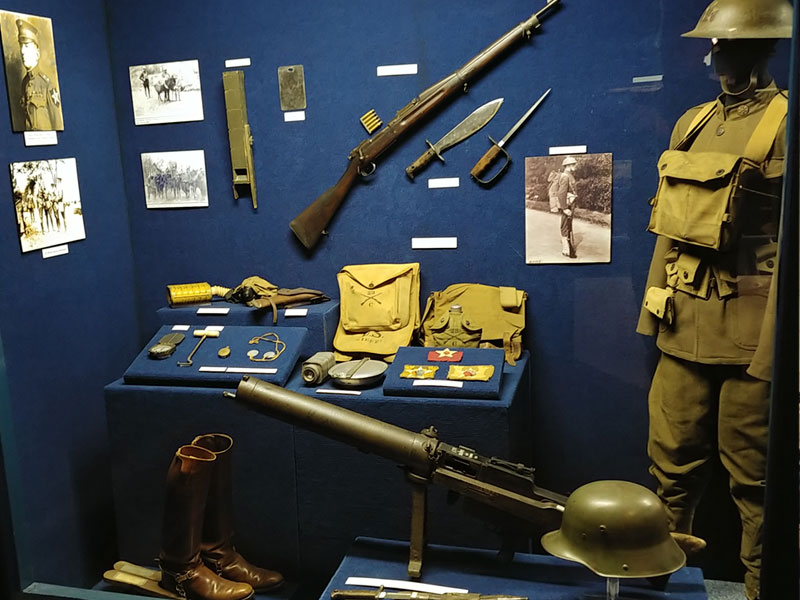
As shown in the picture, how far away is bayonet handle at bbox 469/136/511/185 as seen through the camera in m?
3.79

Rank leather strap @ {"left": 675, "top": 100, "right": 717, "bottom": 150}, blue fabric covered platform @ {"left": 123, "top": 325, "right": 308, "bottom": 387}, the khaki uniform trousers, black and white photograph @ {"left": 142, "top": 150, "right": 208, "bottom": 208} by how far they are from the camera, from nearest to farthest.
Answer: the khaki uniform trousers
leather strap @ {"left": 675, "top": 100, "right": 717, "bottom": 150}
blue fabric covered platform @ {"left": 123, "top": 325, "right": 308, "bottom": 387}
black and white photograph @ {"left": 142, "top": 150, "right": 208, "bottom": 208}

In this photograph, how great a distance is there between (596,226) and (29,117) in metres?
2.60

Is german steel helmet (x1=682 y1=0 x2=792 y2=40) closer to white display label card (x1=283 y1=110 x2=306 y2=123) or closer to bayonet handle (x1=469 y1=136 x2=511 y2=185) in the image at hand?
bayonet handle (x1=469 y1=136 x2=511 y2=185)

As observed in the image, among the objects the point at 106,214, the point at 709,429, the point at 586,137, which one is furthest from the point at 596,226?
the point at 106,214

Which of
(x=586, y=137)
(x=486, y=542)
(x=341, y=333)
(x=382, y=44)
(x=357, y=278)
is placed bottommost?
(x=486, y=542)

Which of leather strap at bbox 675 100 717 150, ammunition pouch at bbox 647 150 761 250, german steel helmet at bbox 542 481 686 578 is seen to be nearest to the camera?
german steel helmet at bbox 542 481 686 578

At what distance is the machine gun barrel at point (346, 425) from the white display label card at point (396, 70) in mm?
1785

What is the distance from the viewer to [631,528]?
2.19m

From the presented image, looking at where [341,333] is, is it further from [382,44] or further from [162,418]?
[382,44]

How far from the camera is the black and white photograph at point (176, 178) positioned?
13.9 ft

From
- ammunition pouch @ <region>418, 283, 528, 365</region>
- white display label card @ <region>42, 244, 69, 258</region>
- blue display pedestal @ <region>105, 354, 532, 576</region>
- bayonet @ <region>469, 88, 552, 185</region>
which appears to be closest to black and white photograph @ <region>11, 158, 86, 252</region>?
white display label card @ <region>42, 244, 69, 258</region>

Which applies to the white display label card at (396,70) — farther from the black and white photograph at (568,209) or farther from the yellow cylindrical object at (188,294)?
the yellow cylindrical object at (188,294)

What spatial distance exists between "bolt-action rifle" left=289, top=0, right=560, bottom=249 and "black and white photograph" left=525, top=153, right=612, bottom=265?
0.50 metres

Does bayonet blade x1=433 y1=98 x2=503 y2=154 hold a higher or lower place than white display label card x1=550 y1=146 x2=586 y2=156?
higher
